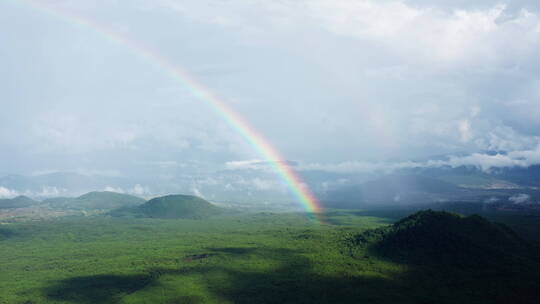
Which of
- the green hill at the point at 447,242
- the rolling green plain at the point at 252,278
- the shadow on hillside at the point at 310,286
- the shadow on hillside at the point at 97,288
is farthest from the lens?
the green hill at the point at 447,242

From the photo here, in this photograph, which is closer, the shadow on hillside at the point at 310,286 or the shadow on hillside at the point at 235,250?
the shadow on hillside at the point at 310,286

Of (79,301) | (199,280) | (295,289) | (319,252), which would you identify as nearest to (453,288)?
(295,289)

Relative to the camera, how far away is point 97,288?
355 feet

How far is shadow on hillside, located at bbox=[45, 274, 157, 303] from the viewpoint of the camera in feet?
333

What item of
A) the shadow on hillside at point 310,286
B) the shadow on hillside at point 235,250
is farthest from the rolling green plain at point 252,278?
the shadow on hillside at point 235,250

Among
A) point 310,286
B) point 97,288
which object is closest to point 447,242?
point 310,286

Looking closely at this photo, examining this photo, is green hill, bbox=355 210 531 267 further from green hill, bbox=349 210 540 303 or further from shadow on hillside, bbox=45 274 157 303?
shadow on hillside, bbox=45 274 157 303

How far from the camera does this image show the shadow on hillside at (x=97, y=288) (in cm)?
10150

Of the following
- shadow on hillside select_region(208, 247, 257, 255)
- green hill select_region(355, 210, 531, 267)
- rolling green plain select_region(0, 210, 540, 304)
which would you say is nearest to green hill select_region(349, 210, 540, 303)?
green hill select_region(355, 210, 531, 267)

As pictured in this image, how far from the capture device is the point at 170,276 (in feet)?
382

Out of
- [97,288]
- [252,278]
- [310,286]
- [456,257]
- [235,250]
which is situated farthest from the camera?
[235,250]

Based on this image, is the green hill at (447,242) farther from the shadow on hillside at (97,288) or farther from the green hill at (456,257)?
the shadow on hillside at (97,288)

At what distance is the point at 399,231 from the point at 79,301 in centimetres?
10255

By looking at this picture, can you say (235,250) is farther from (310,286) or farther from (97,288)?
(97,288)
